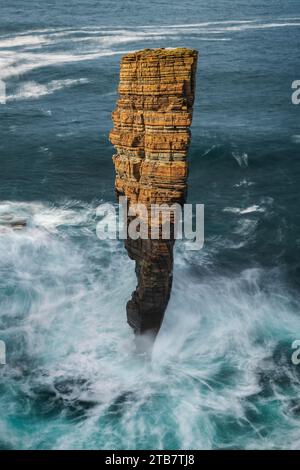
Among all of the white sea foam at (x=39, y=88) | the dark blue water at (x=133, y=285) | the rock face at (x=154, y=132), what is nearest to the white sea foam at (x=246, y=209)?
the dark blue water at (x=133, y=285)

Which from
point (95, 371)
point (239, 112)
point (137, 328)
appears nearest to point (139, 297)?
point (137, 328)

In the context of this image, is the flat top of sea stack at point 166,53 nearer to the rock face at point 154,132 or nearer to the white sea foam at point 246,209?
the rock face at point 154,132

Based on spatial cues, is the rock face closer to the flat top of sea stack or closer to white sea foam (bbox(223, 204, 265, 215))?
the flat top of sea stack

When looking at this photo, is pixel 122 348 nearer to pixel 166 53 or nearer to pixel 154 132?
pixel 154 132
